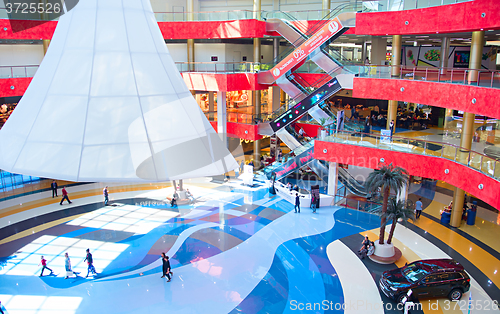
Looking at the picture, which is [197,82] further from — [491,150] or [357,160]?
[491,150]

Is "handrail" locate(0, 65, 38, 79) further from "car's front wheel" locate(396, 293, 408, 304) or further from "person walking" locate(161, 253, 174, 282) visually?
"car's front wheel" locate(396, 293, 408, 304)

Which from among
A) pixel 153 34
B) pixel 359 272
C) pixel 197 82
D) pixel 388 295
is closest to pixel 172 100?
pixel 153 34

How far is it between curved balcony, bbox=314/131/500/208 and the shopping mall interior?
9 cm

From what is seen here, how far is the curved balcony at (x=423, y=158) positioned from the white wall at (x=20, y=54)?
80.2 feet

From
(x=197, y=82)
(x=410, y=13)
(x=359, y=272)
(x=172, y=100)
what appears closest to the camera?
(x=172, y=100)

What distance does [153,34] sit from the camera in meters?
5.89

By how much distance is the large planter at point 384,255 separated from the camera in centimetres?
1884

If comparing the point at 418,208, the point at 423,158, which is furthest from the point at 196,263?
the point at 418,208

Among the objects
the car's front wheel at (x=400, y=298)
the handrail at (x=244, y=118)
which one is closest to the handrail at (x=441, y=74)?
the car's front wheel at (x=400, y=298)

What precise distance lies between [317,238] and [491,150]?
9.98m

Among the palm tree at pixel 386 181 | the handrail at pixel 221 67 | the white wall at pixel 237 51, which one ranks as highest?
the white wall at pixel 237 51

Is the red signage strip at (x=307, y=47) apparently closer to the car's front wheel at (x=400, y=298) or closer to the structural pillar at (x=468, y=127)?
the structural pillar at (x=468, y=127)

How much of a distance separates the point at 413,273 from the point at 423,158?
7747 millimetres

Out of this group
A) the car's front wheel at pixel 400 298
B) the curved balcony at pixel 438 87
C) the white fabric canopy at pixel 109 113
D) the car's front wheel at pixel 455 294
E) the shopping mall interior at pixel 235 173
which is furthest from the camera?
the curved balcony at pixel 438 87
